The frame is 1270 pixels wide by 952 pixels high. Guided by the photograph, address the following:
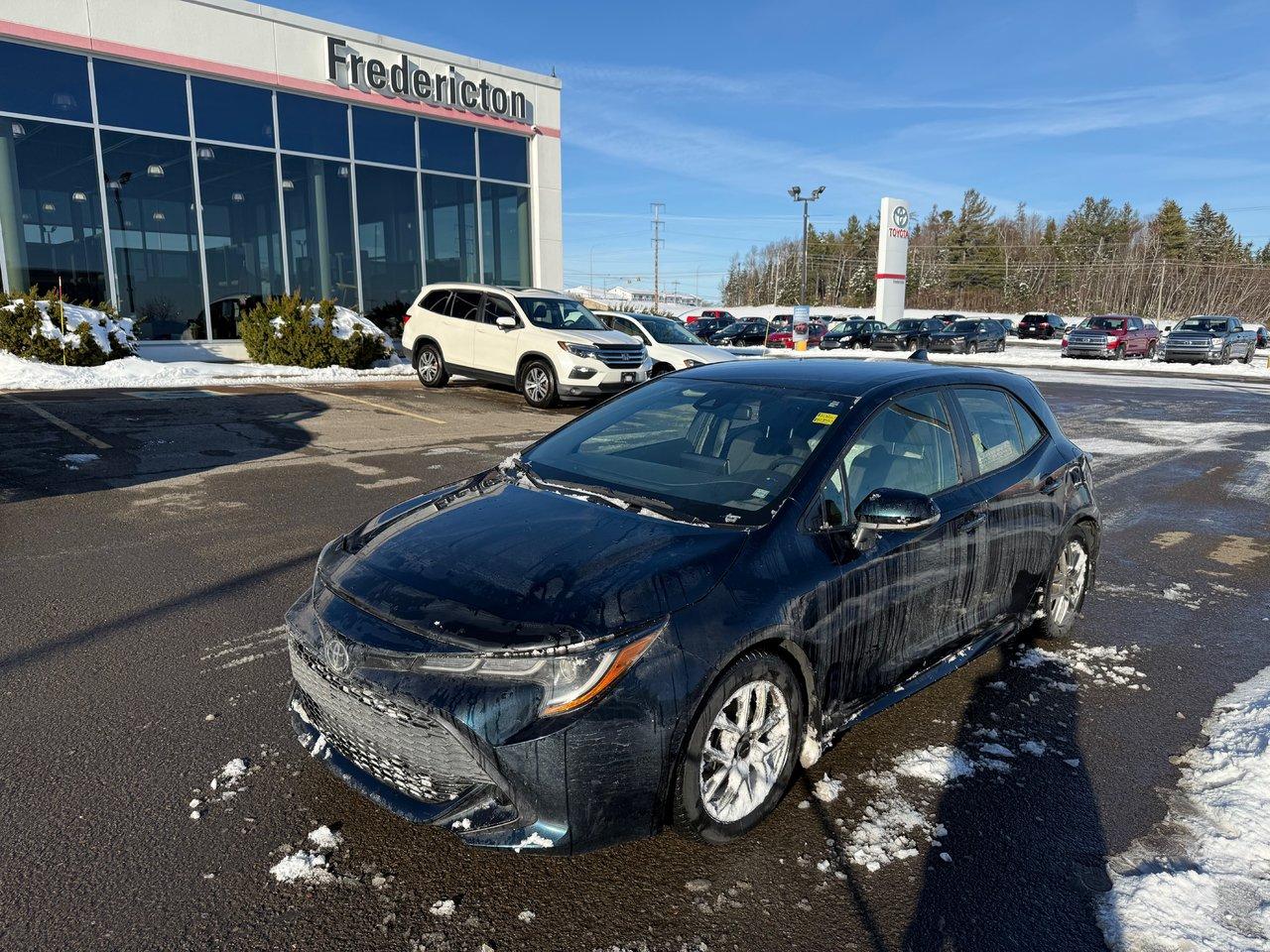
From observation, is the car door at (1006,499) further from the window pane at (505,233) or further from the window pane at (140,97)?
the window pane at (505,233)

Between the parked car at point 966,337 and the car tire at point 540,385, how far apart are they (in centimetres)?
2891

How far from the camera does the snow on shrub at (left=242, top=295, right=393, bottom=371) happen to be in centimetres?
1745

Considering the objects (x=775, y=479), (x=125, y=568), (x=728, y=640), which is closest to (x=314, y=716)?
(x=728, y=640)

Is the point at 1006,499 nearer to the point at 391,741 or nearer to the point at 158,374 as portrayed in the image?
the point at 391,741

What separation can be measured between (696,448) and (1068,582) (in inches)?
94.6

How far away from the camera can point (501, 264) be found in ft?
81.7

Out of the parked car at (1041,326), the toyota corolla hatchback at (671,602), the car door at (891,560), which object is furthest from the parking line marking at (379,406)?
the parked car at (1041,326)

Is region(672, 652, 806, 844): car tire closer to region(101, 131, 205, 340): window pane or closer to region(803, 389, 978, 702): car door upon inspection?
region(803, 389, 978, 702): car door

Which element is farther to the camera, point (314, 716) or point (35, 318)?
point (35, 318)

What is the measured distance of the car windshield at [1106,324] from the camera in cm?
3425

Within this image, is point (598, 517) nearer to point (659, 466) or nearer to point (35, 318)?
point (659, 466)

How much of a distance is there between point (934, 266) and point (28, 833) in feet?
376

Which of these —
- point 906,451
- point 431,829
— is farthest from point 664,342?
point 431,829

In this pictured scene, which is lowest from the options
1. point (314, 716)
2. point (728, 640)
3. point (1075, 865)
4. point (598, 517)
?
point (1075, 865)
